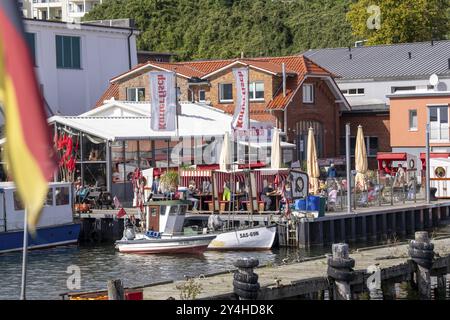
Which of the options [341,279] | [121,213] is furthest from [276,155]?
[341,279]

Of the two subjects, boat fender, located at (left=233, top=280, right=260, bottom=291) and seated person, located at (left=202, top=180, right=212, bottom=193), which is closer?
boat fender, located at (left=233, top=280, right=260, bottom=291)

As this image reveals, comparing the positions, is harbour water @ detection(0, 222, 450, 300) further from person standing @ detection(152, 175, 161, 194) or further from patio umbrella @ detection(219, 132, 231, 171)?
patio umbrella @ detection(219, 132, 231, 171)

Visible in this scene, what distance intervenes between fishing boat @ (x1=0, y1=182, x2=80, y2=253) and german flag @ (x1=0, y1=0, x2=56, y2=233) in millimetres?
→ 35884

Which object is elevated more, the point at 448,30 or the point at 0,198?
the point at 448,30

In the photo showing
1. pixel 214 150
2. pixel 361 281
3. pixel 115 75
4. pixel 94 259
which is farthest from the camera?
pixel 115 75

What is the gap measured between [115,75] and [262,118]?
12744 millimetres

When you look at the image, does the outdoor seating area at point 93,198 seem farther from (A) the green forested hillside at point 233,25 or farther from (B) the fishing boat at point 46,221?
(A) the green forested hillside at point 233,25

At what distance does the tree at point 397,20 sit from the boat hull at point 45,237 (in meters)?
42.8

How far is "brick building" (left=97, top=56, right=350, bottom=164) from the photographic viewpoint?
60594 millimetres

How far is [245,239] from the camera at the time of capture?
38.3 meters

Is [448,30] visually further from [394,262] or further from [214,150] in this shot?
[394,262]

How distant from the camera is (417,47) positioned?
232ft

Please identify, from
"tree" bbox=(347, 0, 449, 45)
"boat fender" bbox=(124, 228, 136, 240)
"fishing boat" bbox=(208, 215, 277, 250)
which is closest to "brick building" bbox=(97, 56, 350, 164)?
"tree" bbox=(347, 0, 449, 45)

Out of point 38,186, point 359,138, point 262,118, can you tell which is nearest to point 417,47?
point 262,118
